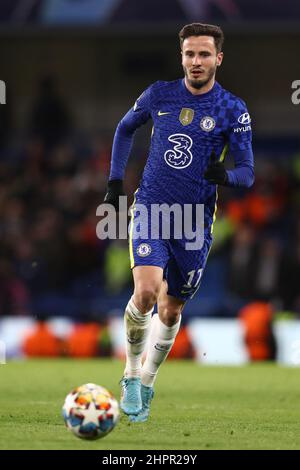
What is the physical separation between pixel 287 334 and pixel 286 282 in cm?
119

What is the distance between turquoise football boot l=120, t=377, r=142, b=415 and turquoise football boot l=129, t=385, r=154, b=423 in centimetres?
3

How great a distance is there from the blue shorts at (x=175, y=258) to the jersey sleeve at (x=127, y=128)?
47cm

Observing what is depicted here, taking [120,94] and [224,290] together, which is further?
[120,94]

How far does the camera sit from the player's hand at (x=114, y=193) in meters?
7.41

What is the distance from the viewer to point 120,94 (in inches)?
735

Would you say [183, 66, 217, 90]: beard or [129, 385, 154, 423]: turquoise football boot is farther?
[183, 66, 217, 90]: beard

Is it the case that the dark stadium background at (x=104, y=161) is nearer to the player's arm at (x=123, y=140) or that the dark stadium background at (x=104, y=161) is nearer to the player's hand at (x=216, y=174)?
the player's arm at (x=123, y=140)

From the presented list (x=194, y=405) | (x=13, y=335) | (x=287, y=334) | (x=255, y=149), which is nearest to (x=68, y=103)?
(x=255, y=149)

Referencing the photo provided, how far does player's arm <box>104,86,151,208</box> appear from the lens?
24.5 ft

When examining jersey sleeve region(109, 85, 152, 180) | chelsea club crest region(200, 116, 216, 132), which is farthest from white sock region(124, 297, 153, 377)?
chelsea club crest region(200, 116, 216, 132)

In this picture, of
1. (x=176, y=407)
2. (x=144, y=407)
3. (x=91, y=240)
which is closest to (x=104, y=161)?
(x=91, y=240)

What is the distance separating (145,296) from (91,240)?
8.43 m

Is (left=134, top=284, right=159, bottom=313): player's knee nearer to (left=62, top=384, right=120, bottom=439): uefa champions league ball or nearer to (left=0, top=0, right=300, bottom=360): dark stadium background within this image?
(left=62, top=384, right=120, bottom=439): uefa champions league ball
